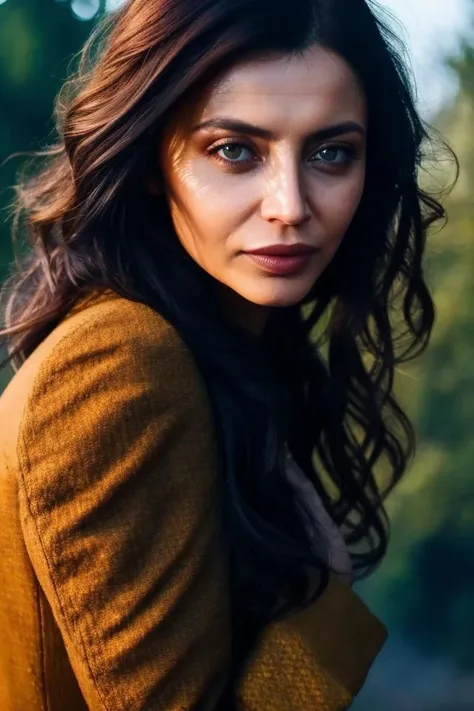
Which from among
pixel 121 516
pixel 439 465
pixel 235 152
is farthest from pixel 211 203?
pixel 439 465

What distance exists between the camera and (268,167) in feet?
3.50

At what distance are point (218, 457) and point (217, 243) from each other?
250 mm

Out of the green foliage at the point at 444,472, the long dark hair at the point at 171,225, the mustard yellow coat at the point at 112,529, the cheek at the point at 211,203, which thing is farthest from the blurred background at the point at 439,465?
the mustard yellow coat at the point at 112,529

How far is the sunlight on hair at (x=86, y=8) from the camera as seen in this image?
1.81 m

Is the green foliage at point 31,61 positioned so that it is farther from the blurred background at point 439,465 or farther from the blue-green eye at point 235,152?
the blue-green eye at point 235,152

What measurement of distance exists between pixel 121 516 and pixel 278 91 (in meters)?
0.49

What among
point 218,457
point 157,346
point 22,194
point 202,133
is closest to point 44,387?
point 157,346

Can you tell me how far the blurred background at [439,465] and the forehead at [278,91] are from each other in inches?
36.3

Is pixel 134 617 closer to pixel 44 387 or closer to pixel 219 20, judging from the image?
Answer: pixel 44 387

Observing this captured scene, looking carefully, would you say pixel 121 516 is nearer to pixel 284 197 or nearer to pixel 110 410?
pixel 110 410

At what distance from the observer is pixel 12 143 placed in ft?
6.14

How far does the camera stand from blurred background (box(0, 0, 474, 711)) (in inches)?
79.8

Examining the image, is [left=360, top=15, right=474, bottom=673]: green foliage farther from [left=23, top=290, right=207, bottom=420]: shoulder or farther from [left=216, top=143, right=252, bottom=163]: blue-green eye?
[left=23, top=290, right=207, bottom=420]: shoulder

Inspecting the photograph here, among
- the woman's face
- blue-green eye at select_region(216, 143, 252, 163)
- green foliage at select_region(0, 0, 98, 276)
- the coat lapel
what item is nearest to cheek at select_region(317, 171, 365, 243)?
the woman's face
